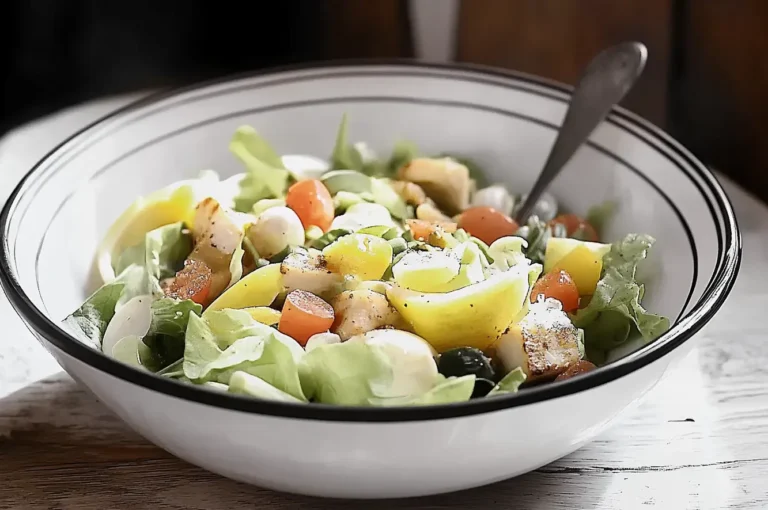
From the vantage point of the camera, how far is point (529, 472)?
3.14ft

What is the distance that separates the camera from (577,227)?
4.33 ft

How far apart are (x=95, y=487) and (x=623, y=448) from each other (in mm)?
592

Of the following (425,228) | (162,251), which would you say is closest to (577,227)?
(425,228)

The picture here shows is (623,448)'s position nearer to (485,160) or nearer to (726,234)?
(726,234)

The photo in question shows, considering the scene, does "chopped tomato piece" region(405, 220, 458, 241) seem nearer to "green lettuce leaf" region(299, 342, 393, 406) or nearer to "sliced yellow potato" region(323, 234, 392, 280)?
"sliced yellow potato" region(323, 234, 392, 280)

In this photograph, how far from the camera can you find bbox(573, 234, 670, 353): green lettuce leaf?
105 cm

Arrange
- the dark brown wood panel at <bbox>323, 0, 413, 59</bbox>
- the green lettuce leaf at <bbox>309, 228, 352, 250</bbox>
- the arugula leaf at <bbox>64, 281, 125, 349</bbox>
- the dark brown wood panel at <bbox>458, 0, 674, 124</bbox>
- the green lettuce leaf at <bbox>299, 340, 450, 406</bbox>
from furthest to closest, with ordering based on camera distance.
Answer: the dark brown wood panel at <bbox>323, 0, 413, 59</bbox>
the dark brown wood panel at <bbox>458, 0, 674, 124</bbox>
the green lettuce leaf at <bbox>309, 228, 352, 250</bbox>
the arugula leaf at <bbox>64, 281, 125, 349</bbox>
the green lettuce leaf at <bbox>299, 340, 450, 406</bbox>

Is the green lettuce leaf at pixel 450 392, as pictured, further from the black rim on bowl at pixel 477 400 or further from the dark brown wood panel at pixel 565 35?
the dark brown wood panel at pixel 565 35

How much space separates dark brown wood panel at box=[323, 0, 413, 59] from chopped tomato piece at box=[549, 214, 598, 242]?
88cm

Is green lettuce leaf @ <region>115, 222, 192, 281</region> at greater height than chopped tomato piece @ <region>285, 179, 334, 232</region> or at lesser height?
lesser

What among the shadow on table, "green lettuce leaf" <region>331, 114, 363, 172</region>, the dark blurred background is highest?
the dark blurred background

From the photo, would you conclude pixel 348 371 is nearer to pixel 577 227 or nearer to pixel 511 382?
pixel 511 382

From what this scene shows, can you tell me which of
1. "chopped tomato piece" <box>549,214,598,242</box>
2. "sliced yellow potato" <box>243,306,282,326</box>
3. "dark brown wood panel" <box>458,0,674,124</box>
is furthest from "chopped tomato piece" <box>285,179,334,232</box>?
"dark brown wood panel" <box>458,0,674,124</box>

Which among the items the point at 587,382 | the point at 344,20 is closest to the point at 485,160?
the point at 587,382
